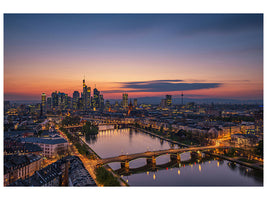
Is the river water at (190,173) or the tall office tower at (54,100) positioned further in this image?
the tall office tower at (54,100)

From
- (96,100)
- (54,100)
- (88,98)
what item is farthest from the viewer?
(96,100)

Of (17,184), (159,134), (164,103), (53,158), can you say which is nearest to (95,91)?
(164,103)

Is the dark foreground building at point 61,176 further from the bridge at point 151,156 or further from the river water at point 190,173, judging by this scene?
the river water at point 190,173

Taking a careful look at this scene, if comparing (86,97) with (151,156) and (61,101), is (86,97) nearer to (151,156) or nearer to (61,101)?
(61,101)

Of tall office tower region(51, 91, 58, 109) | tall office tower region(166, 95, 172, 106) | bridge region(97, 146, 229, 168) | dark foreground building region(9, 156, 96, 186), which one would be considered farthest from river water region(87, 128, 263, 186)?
tall office tower region(166, 95, 172, 106)

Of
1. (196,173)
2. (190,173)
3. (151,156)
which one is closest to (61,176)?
(151,156)

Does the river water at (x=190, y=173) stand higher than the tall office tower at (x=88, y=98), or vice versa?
the tall office tower at (x=88, y=98)

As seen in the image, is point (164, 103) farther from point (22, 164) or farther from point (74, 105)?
point (22, 164)

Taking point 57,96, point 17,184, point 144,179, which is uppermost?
point 57,96

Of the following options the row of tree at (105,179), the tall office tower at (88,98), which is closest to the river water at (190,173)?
the row of tree at (105,179)

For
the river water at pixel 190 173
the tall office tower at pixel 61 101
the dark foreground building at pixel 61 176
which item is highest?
the tall office tower at pixel 61 101

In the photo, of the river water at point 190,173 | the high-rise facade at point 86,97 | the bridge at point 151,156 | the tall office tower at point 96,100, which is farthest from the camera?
the tall office tower at point 96,100
